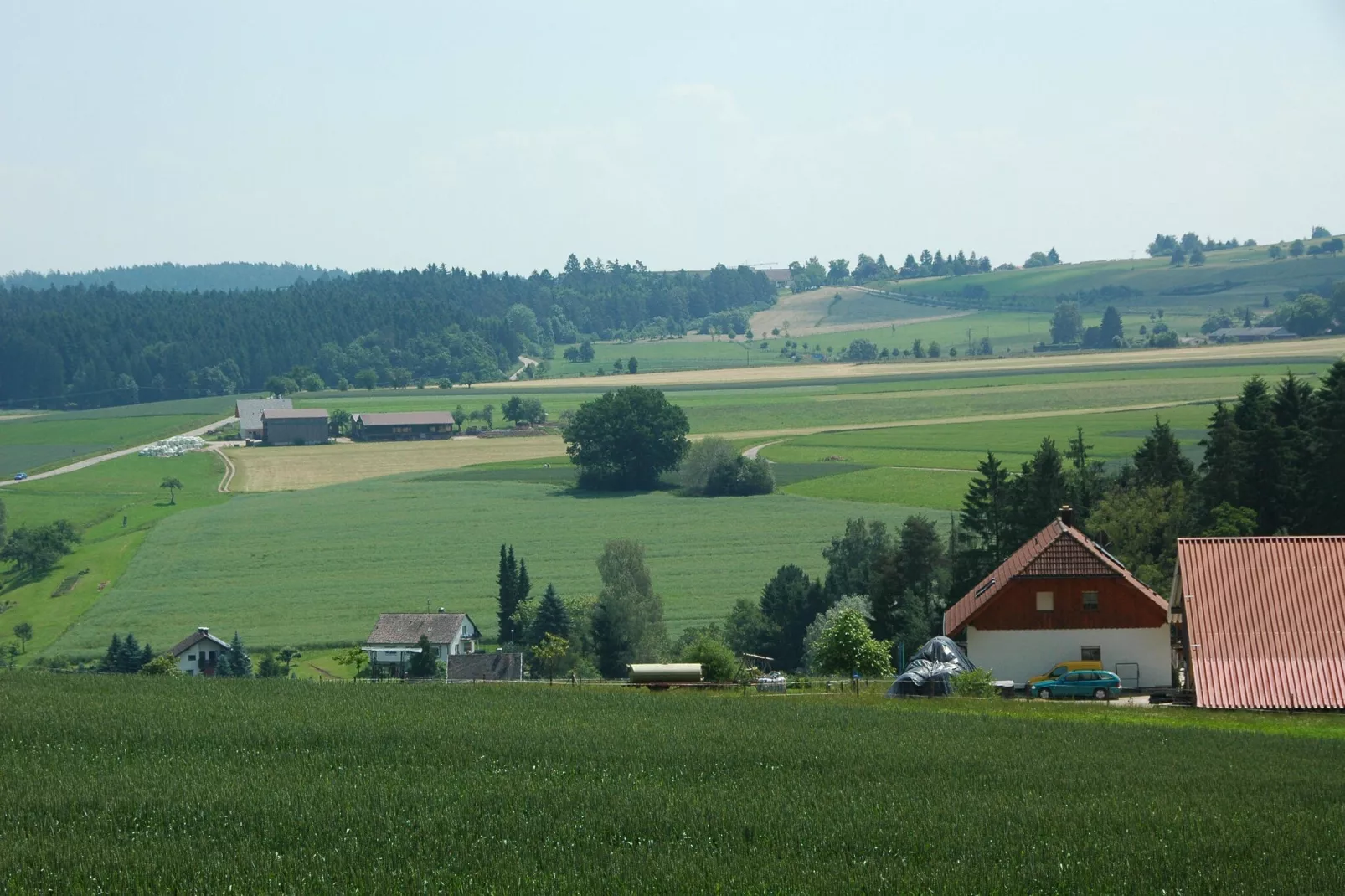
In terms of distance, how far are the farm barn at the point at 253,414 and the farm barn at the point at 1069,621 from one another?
126 m

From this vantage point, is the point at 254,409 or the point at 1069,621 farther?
the point at 254,409

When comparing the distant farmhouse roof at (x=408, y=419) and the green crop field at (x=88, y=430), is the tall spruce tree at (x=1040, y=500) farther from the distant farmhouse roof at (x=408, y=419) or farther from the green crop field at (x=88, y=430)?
the distant farmhouse roof at (x=408, y=419)

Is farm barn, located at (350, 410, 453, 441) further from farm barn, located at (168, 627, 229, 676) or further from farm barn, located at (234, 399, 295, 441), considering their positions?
farm barn, located at (168, 627, 229, 676)

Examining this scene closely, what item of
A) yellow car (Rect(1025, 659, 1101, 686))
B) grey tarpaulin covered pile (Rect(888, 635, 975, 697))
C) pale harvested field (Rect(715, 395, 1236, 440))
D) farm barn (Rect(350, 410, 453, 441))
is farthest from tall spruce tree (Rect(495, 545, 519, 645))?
farm barn (Rect(350, 410, 453, 441))

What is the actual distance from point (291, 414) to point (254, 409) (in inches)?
270

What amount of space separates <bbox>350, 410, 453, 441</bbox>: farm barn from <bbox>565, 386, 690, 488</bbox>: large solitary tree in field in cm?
4039

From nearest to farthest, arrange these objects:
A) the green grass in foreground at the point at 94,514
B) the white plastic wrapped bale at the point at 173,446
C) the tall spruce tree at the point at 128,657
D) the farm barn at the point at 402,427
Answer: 1. the tall spruce tree at the point at 128,657
2. the green grass in foreground at the point at 94,514
3. the white plastic wrapped bale at the point at 173,446
4. the farm barn at the point at 402,427

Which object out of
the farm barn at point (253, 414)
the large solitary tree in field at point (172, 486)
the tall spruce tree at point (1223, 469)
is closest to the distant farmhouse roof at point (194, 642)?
the tall spruce tree at point (1223, 469)

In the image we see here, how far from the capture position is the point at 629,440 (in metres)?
122

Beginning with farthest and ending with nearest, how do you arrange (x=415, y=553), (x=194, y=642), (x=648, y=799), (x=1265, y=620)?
(x=415, y=553), (x=194, y=642), (x=1265, y=620), (x=648, y=799)

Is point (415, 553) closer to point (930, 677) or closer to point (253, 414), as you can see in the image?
point (930, 677)

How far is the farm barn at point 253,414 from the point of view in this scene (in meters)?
159

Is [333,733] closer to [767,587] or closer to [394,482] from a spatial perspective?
[767,587]

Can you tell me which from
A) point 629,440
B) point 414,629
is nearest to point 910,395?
point 629,440
